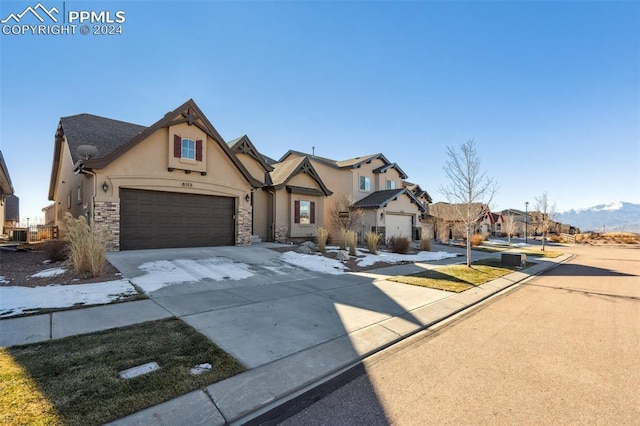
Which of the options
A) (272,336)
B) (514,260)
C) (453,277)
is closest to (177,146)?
(272,336)

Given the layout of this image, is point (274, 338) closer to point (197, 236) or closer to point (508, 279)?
point (508, 279)

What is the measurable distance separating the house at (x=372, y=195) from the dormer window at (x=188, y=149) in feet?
38.0

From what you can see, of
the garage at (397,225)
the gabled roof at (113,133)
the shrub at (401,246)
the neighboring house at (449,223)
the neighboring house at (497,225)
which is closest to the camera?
the gabled roof at (113,133)

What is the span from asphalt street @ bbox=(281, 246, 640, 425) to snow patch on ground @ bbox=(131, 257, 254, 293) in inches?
242

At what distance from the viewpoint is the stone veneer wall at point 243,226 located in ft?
54.5

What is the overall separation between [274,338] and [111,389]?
229cm

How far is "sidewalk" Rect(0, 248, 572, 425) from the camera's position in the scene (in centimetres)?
326

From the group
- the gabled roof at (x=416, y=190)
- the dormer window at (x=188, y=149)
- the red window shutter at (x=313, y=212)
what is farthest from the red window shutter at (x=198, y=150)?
the gabled roof at (x=416, y=190)

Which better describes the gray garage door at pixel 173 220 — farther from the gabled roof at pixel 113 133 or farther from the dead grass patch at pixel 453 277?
the dead grass patch at pixel 453 277

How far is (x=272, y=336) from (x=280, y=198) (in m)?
15.6

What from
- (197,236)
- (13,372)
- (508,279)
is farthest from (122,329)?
(508,279)

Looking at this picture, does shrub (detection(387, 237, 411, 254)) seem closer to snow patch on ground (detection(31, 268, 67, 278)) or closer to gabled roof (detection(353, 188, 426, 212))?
gabled roof (detection(353, 188, 426, 212))

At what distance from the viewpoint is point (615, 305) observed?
8031 millimetres

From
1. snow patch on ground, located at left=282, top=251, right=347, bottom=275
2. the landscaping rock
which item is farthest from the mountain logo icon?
the landscaping rock
